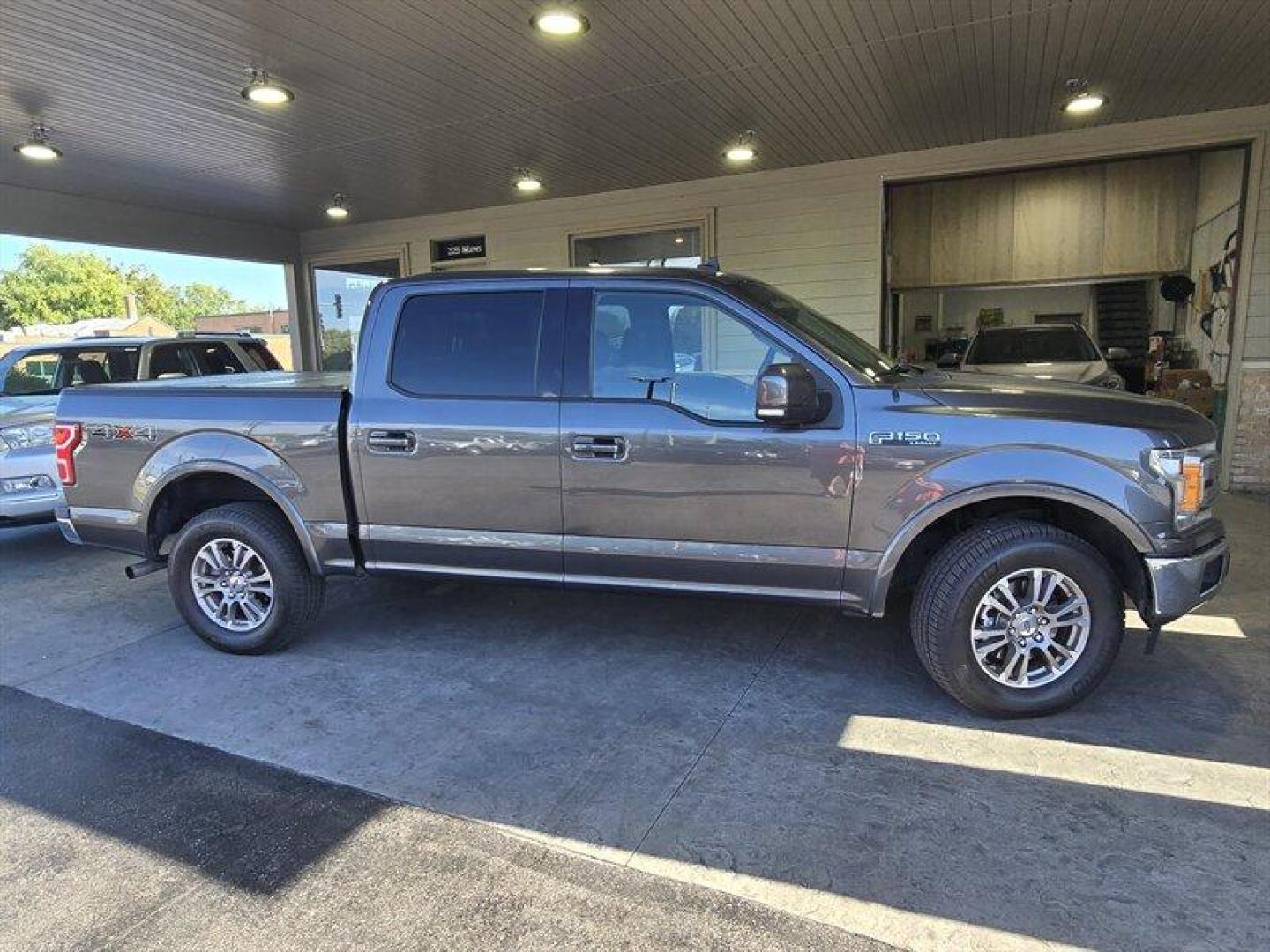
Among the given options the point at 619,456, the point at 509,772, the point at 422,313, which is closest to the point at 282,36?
the point at 422,313

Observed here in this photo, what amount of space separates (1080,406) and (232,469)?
4210 mm

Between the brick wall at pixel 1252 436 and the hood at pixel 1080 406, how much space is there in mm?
5796

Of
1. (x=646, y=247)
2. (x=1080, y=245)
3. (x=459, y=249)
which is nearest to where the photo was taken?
(x=646, y=247)

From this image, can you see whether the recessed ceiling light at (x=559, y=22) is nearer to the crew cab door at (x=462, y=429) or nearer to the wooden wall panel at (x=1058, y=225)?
the crew cab door at (x=462, y=429)

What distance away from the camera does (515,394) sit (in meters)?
3.82

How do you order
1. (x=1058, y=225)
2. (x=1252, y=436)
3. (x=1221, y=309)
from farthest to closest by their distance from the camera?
(x=1058, y=225)
(x=1221, y=309)
(x=1252, y=436)

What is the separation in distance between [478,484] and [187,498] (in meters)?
1.96

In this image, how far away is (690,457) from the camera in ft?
11.5

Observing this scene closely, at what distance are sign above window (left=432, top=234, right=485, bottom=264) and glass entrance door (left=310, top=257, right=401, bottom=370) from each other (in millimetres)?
1378

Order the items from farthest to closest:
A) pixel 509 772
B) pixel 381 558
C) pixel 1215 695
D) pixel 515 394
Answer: pixel 381 558 → pixel 515 394 → pixel 1215 695 → pixel 509 772

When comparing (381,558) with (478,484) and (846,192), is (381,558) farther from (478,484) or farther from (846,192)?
(846,192)

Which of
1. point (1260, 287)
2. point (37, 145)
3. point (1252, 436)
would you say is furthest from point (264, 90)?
point (1252, 436)

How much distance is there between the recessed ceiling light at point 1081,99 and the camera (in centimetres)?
672

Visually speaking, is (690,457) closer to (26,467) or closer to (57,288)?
(26,467)
